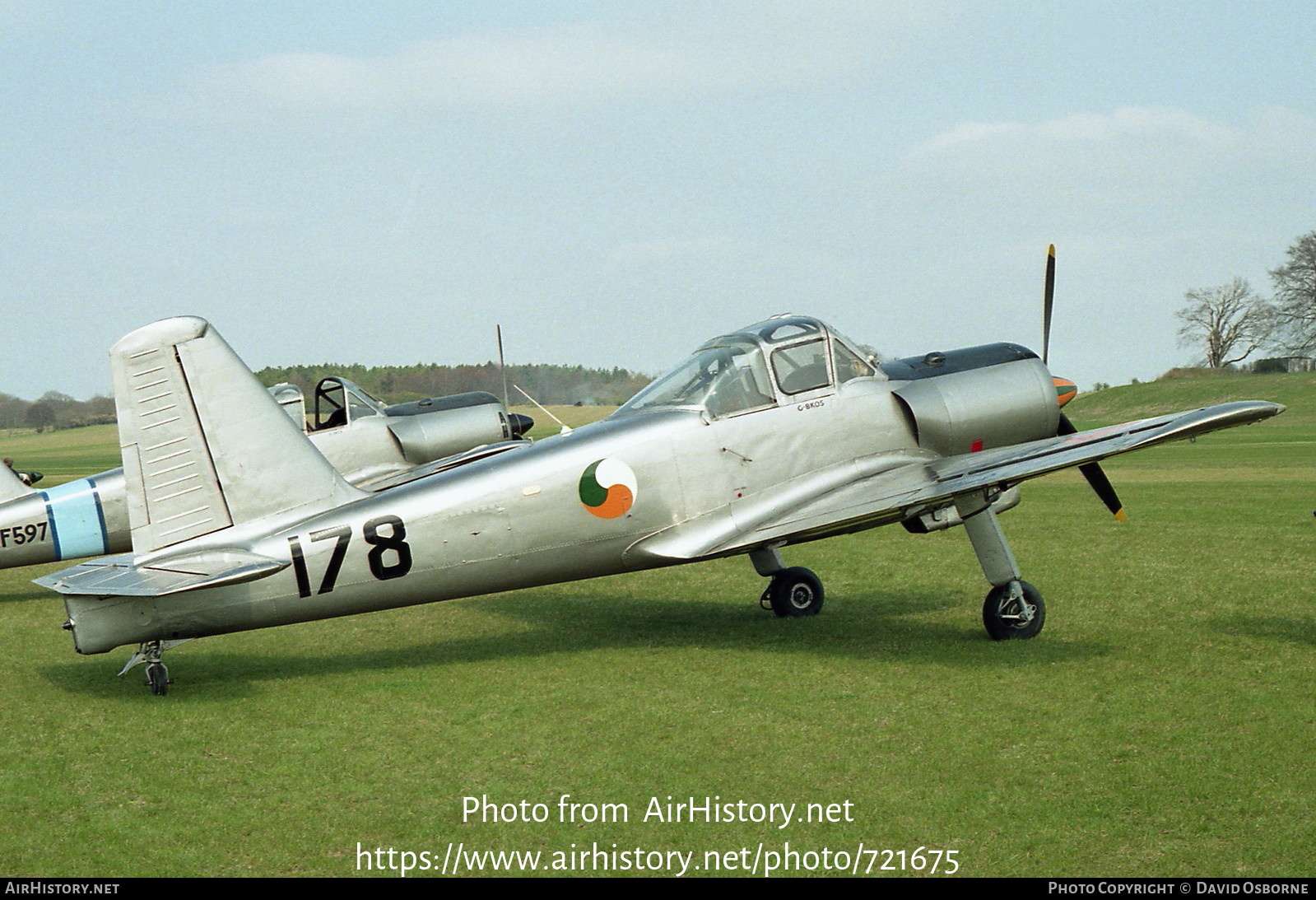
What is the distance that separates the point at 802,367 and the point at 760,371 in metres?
0.42

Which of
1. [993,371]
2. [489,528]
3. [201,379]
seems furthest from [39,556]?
A: [993,371]

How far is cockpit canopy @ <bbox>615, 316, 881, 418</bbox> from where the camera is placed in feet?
31.4

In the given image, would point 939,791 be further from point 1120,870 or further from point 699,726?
point 699,726

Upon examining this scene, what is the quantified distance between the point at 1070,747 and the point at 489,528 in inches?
177

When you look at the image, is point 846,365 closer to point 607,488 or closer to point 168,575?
point 607,488

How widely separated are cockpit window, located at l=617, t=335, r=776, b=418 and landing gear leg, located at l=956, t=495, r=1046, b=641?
1.99 m

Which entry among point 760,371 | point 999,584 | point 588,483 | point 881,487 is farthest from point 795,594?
point 588,483

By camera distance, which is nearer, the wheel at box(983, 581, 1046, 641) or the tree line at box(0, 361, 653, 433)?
the wheel at box(983, 581, 1046, 641)

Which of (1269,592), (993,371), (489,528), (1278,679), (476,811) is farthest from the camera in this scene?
(1269,592)

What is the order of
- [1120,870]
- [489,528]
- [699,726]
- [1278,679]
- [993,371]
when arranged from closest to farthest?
[1120,870] < [699,726] < [1278,679] < [489,528] < [993,371]

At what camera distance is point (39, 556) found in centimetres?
1376

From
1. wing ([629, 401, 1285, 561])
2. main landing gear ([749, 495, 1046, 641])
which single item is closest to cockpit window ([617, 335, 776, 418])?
wing ([629, 401, 1285, 561])

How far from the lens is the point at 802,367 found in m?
9.83

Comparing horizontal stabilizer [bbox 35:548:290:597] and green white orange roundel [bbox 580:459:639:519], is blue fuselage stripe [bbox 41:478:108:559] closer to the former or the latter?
horizontal stabilizer [bbox 35:548:290:597]
